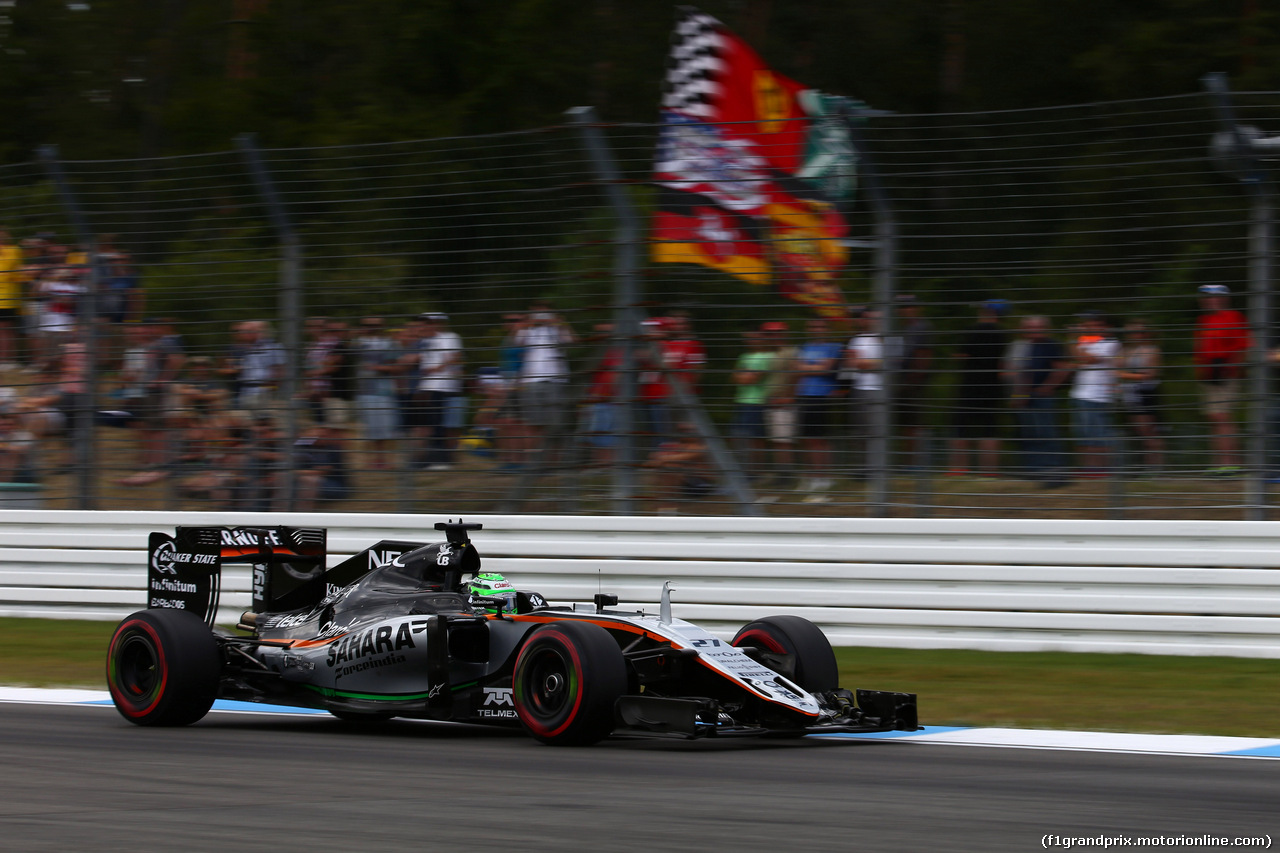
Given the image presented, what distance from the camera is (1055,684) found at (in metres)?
8.65

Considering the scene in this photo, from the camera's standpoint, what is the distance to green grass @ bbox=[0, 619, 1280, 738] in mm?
7672

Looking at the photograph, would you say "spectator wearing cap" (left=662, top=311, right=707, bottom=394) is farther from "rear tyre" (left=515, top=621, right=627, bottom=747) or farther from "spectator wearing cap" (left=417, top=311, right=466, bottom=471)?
"rear tyre" (left=515, top=621, right=627, bottom=747)

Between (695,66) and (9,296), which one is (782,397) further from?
(9,296)

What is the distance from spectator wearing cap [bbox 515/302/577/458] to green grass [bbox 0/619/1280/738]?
238cm

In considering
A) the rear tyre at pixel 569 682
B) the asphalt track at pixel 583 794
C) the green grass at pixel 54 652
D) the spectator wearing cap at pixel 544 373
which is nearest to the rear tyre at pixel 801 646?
the asphalt track at pixel 583 794

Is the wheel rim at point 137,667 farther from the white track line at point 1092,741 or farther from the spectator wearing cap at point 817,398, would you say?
the spectator wearing cap at point 817,398

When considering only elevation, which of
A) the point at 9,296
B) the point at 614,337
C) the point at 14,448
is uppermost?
the point at 9,296

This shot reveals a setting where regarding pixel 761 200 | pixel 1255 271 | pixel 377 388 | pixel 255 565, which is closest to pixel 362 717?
pixel 255 565

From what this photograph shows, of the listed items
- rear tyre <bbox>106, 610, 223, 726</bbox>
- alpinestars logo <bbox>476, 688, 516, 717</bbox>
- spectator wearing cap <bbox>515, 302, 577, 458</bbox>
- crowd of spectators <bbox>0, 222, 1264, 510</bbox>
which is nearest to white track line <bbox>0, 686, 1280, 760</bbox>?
alpinestars logo <bbox>476, 688, 516, 717</bbox>

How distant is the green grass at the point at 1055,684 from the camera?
7.67 m

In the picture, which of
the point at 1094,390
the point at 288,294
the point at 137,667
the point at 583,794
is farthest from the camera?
the point at 288,294

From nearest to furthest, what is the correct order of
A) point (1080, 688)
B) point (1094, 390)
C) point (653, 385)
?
point (1080, 688) → point (1094, 390) → point (653, 385)

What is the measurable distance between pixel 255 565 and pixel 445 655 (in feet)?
5.52

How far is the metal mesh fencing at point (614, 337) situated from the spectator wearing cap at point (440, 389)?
0.07ft
